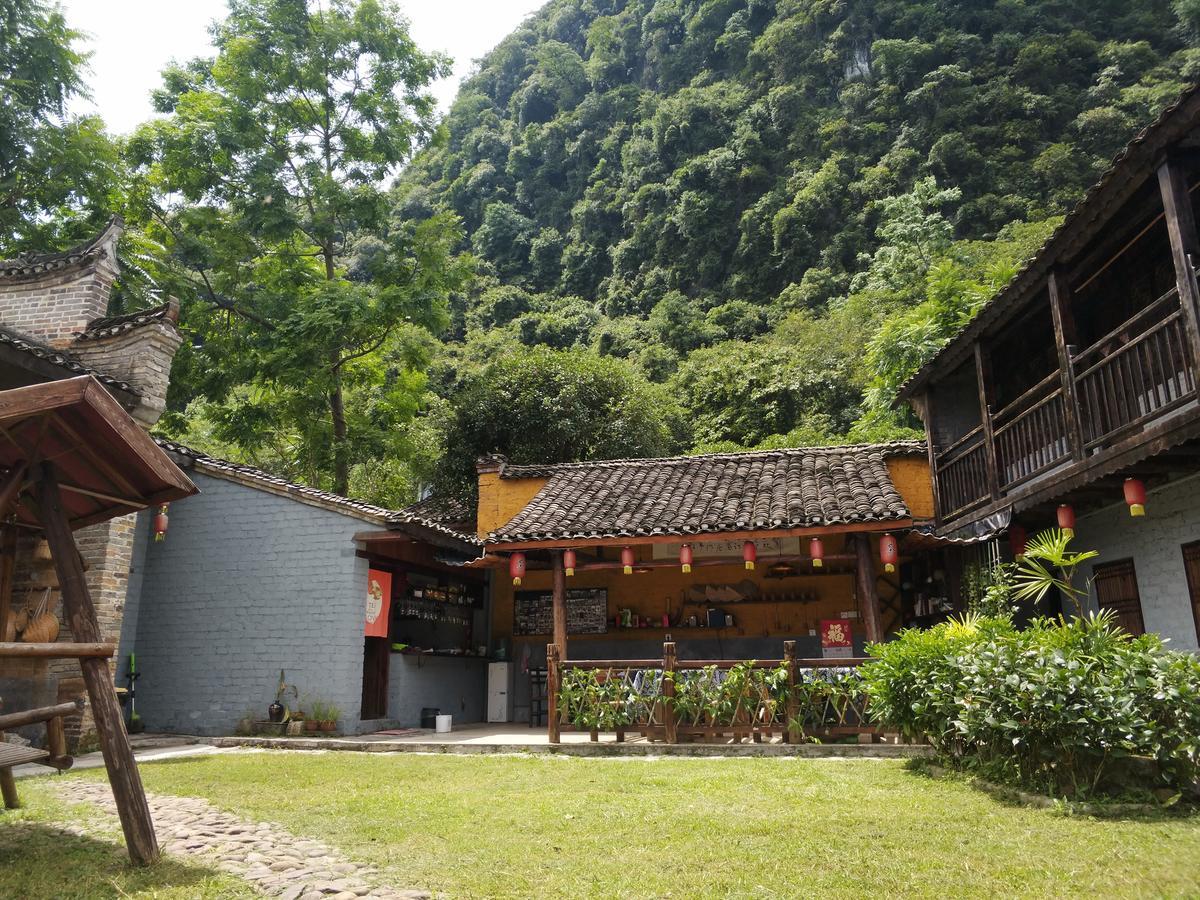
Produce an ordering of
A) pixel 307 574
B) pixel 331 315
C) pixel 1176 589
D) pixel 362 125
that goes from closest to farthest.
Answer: pixel 1176 589 → pixel 307 574 → pixel 331 315 → pixel 362 125

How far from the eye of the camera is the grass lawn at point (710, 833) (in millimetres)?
3734

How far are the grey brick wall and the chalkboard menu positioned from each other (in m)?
7.30

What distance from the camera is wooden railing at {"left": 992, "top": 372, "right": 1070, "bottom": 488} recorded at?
8.57 meters

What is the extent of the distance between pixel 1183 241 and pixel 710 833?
5540mm

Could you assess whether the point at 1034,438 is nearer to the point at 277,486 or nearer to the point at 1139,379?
the point at 1139,379

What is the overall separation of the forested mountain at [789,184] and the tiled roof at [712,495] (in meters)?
6.09

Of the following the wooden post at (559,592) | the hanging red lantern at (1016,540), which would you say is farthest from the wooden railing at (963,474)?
the wooden post at (559,592)

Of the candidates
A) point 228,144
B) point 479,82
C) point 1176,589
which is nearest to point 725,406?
point 228,144

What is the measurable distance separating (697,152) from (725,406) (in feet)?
70.0

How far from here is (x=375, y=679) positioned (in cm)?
1245

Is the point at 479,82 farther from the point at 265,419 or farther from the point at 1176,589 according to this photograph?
the point at 1176,589

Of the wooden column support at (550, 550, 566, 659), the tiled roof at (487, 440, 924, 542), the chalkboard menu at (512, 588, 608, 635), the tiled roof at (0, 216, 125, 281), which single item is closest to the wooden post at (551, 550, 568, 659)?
the wooden column support at (550, 550, 566, 659)

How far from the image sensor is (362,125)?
21.0 meters

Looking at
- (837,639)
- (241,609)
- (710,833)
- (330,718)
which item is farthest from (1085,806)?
→ (241,609)
